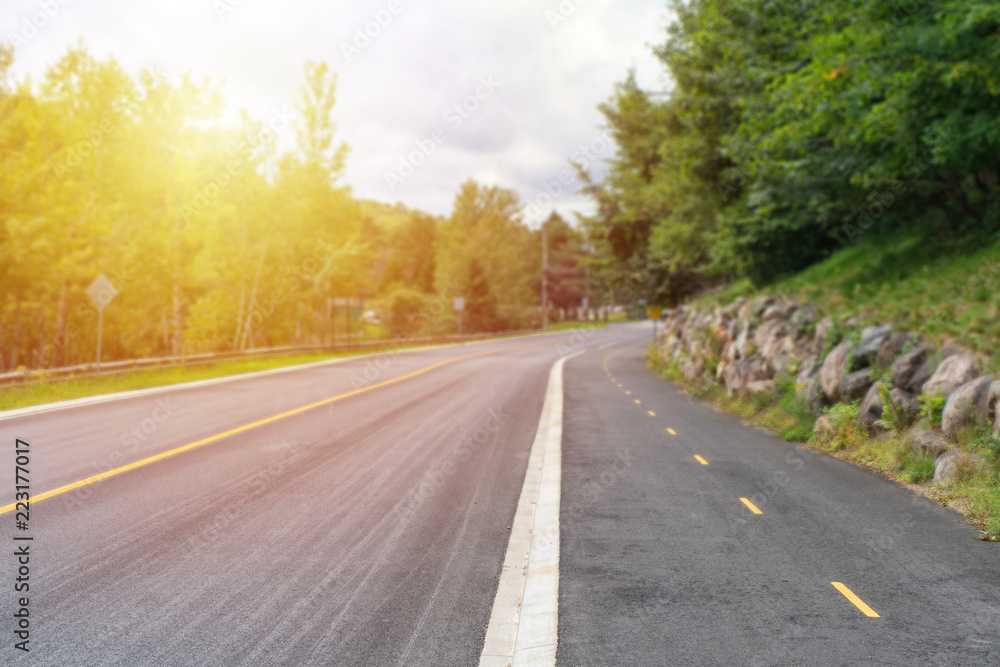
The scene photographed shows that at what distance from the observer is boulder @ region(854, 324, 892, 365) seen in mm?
9812

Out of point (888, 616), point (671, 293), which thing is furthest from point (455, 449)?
point (671, 293)

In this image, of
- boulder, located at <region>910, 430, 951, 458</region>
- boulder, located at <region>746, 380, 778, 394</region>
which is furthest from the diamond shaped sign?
boulder, located at <region>910, 430, 951, 458</region>

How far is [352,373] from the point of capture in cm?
2166

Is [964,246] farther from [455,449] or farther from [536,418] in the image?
[455,449]

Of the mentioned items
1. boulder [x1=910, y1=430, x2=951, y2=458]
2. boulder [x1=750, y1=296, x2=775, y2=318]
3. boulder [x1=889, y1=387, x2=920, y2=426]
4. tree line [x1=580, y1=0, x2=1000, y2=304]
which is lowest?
boulder [x1=910, y1=430, x2=951, y2=458]

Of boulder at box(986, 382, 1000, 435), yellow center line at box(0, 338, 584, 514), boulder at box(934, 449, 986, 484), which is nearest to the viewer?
yellow center line at box(0, 338, 584, 514)

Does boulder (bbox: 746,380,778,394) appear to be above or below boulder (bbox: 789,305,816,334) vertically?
below

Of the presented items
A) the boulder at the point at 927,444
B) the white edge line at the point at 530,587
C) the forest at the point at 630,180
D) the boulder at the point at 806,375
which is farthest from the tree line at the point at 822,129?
the white edge line at the point at 530,587

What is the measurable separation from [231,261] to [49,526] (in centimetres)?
2793

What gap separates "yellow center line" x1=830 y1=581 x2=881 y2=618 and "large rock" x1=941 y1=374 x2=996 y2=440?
154 inches

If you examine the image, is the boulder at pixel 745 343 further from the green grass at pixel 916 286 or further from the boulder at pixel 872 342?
the boulder at pixel 872 342

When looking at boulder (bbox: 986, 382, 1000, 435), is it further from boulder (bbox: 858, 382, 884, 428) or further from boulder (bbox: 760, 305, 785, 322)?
boulder (bbox: 760, 305, 785, 322)

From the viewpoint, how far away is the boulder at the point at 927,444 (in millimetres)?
7117

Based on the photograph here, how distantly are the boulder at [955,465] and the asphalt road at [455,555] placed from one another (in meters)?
0.54
